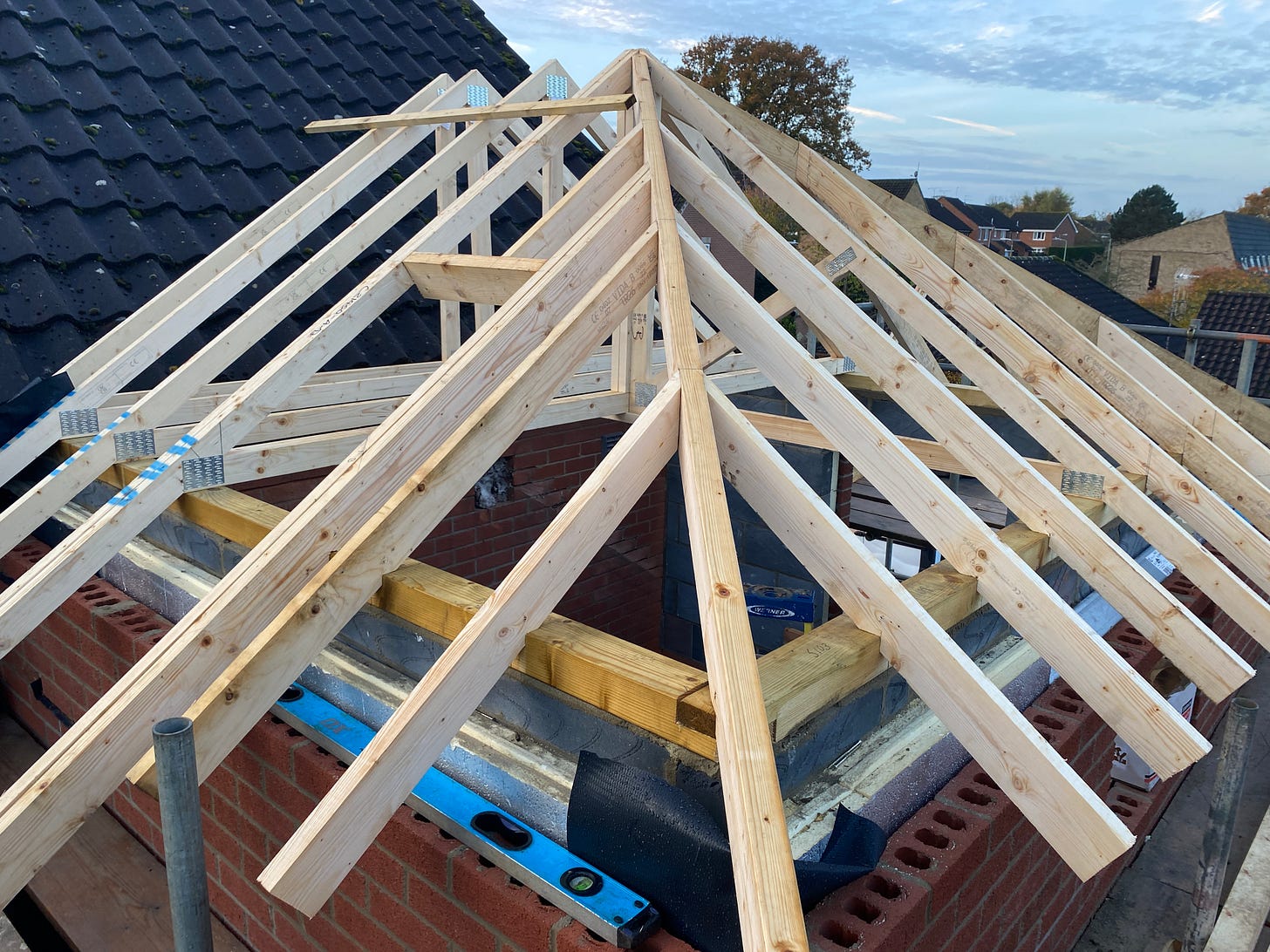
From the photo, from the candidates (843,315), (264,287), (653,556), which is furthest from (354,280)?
(843,315)

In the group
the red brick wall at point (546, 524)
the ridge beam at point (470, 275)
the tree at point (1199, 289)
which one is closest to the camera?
the ridge beam at point (470, 275)

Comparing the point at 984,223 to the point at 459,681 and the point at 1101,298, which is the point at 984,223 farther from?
the point at 459,681

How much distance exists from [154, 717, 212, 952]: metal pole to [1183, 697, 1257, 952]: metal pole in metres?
2.84

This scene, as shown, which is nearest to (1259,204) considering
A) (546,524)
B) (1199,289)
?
(1199,289)

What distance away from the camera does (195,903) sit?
1802 millimetres

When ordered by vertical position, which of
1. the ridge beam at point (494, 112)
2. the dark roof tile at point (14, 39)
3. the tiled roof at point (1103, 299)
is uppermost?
the dark roof tile at point (14, 39)

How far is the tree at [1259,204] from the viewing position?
194 feet

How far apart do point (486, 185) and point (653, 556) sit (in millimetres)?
3786

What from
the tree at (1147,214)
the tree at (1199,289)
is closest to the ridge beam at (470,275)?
the tree at (1199,289)

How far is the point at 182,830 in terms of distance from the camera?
1.74 metres

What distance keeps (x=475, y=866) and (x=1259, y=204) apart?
73.7m

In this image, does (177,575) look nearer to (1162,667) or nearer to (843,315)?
(843,315)

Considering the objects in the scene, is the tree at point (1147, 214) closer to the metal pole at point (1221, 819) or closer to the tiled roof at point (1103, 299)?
the tiled roof at point (1103, 299)

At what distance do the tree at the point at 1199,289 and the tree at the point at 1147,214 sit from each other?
2060cm
